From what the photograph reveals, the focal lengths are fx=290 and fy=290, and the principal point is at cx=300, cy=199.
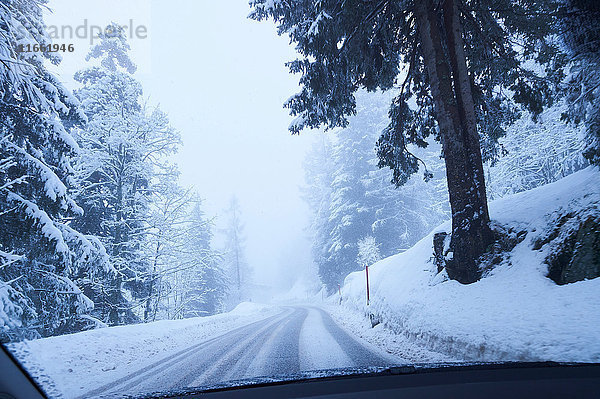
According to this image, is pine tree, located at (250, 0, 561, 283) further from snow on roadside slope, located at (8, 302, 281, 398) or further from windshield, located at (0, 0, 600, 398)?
snow on roadside slope, located at (8, 302, 281, 398)

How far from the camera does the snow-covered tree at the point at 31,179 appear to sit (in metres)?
6.52

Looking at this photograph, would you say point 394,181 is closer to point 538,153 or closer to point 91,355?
point 91,355

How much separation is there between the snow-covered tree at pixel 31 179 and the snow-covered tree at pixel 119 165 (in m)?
3.39

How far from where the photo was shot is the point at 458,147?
668 cm

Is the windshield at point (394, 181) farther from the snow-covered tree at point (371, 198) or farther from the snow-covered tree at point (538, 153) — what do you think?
the snow-covered tree at point (371, 198)

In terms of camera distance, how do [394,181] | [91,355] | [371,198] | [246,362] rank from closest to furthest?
[246,362], [91,355], [394,181], [371,198]

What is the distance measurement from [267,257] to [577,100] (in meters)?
93.8

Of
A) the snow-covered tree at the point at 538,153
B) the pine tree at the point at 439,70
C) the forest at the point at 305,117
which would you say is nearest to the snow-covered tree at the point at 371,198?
the snow-covered tree at the point at 538,153

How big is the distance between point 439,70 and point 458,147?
→ 6.55 feet

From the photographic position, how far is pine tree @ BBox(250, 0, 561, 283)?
21.5ft

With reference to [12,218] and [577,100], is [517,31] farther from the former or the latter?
[12,218]

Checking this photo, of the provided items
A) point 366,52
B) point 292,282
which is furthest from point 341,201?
point 292,282

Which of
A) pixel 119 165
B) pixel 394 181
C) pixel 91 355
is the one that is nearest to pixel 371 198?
pixel 394 181

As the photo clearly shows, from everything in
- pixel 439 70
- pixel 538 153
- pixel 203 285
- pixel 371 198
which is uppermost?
pixel 538 153
